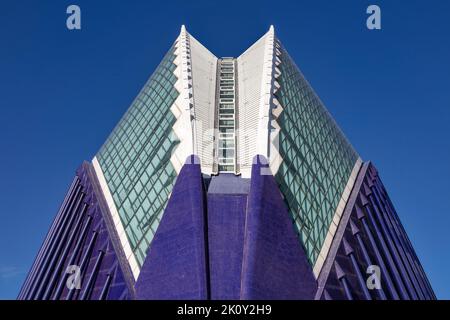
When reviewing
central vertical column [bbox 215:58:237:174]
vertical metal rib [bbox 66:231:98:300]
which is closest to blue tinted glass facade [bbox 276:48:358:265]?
central vertical column [bbox 215:58:237:174]

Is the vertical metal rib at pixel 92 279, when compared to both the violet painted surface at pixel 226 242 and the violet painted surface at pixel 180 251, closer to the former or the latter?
the violet painted surface at pixel 180 251

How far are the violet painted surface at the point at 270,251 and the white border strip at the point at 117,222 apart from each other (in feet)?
22.1

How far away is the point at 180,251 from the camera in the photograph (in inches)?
1112

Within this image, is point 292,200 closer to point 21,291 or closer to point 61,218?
point 61,218

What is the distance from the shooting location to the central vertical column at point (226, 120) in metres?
35.2

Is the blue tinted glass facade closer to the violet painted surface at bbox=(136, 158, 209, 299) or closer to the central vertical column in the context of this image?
the central vertical column

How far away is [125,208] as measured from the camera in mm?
35969

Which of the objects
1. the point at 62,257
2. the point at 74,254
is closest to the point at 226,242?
the point at 74,254

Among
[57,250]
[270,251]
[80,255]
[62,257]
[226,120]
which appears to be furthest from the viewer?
[226,120]

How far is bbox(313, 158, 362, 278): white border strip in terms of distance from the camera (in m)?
31.1

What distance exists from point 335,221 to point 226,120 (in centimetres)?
1048

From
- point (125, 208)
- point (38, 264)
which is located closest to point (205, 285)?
point (125, 208)

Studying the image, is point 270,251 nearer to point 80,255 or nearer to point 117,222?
point 117,222
